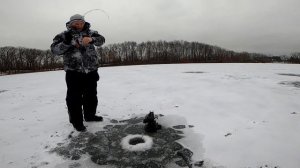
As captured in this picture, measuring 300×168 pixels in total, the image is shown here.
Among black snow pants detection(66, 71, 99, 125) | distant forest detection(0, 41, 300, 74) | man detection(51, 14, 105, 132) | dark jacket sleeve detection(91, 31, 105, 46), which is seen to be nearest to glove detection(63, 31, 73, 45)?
man detection(51, 14, 105, 132)

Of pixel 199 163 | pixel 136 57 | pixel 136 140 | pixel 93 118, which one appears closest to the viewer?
pixel 199 163

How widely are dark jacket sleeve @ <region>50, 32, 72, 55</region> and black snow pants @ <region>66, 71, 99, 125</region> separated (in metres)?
0.38

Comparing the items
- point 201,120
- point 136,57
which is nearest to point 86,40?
point 201,120

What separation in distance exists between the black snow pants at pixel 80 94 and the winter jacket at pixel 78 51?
0.12m

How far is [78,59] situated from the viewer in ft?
13.7

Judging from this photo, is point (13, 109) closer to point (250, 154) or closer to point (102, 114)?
point (102, 114)

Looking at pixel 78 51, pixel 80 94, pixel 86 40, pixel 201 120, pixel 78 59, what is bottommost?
pixel 201 120

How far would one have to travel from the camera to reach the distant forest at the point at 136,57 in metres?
43.4

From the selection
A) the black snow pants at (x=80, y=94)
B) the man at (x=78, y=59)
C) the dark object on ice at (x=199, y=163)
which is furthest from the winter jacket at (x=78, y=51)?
the dark object on ice at (x=199, y=163)

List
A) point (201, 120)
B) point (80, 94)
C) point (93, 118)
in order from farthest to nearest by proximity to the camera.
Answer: point (93, 118) → point (201, 120) → point (80, 94)

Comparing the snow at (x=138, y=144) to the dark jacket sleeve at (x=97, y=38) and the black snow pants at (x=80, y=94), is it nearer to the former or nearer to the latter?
the black snow pants at (x=80, y=94)

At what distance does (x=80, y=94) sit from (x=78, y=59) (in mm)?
603

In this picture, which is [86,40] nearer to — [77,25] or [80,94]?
[77,25]

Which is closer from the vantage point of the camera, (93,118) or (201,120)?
(201,120)
